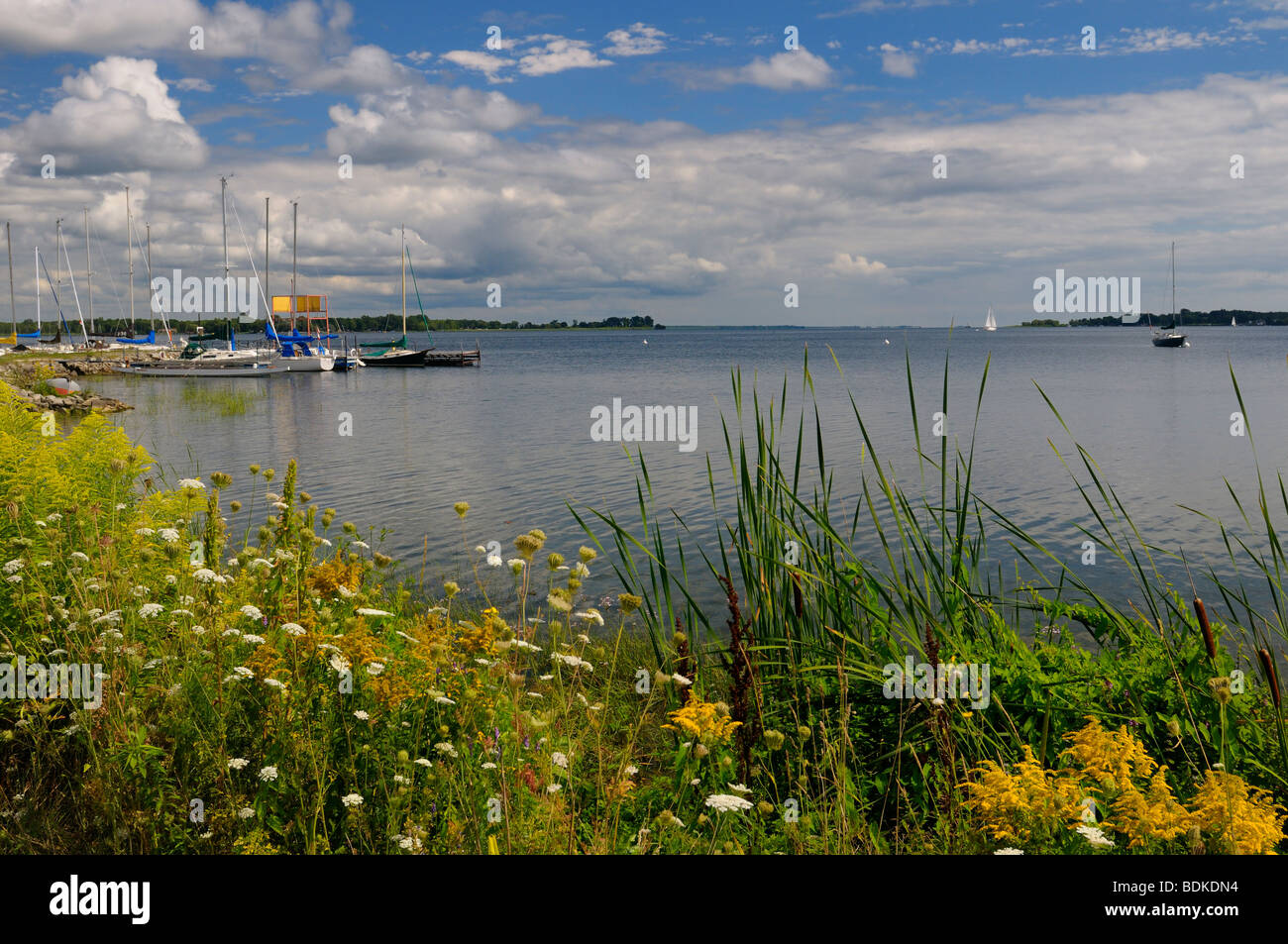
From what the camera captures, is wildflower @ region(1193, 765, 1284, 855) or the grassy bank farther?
the grassy bank

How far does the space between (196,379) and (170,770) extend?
6117cm

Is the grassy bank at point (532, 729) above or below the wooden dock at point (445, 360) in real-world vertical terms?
below

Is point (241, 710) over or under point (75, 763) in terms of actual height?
over

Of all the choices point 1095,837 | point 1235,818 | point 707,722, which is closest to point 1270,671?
point 1235,818

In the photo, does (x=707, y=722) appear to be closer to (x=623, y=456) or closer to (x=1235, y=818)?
(x=1235, y=818)

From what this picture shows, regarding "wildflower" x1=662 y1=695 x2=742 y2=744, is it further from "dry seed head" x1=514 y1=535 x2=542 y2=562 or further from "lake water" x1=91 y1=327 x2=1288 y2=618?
"lake water" x1=91 y1=327 x2=1288 y2=618

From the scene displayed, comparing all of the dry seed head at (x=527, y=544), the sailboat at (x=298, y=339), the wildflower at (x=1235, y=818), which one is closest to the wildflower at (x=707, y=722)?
the dry seed head at (x=527, y=544)

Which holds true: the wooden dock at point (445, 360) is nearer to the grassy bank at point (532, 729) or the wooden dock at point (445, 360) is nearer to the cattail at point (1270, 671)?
the grassy bank at point (532, 729)

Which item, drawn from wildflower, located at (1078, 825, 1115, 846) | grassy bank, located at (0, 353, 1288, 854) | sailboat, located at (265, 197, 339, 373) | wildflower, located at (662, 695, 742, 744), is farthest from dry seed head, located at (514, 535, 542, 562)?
sailboat, located at (265, 197, 339, 373)

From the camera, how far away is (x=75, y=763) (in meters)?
4.05

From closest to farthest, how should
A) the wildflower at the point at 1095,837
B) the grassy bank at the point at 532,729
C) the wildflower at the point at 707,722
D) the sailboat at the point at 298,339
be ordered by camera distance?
the wildflower at the point at 1095,837
the grassy bank at the point at 532,729
the wildflower at the point at 707,722
the sailboat at the point at 298,339
